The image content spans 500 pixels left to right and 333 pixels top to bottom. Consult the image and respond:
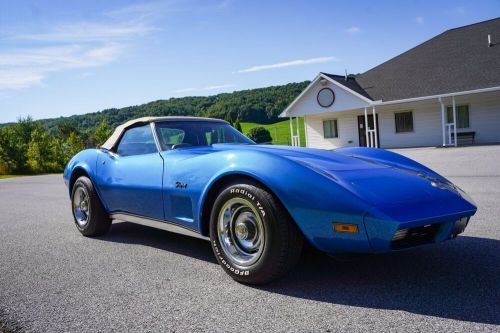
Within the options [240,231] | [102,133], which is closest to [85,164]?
[240,231]

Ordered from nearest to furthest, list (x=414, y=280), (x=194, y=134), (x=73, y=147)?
(x=414, y=280)
(x=194, y=134)
(x=73, y=147)

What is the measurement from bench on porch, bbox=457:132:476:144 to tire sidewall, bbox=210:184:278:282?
21189 mm

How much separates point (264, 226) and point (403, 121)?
2290 centimetres

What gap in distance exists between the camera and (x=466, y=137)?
21484 mm

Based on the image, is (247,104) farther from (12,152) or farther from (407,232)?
(407,232)

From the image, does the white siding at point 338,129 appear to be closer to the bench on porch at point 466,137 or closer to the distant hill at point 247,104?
the bench on porch at point 466,137

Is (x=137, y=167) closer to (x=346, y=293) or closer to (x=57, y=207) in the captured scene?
(x=346, y=293)

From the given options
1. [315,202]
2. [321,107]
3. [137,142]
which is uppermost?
[321,107]

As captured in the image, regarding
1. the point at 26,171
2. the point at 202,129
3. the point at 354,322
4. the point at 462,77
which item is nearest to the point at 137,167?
the point at 202,129

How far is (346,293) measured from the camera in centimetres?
292

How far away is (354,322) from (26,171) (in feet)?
102

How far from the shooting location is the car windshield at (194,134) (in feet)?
14.5

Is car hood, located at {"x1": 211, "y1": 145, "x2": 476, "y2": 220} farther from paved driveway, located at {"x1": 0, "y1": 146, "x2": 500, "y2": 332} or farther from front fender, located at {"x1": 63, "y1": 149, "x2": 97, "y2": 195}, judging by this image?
front fender, located at {"x1": 63, "y1": 149, "x2": 97, "y2": 195}

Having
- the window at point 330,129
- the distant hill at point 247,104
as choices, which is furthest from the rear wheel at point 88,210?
the distant hill at point 247,104
